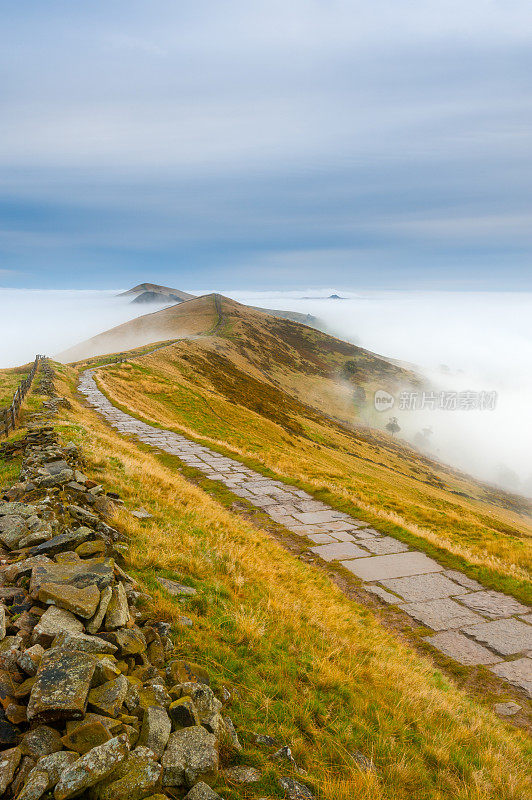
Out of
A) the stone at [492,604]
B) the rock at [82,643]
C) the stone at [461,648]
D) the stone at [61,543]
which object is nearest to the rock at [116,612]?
the rock at [82,643]

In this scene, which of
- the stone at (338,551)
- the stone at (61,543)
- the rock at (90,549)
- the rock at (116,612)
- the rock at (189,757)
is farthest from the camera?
the stone at (338,551)

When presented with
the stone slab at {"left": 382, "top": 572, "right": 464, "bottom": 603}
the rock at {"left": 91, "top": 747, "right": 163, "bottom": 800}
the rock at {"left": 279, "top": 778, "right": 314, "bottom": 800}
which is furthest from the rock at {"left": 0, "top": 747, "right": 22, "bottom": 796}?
the stone slab at {"left": 382, "top": 572, "right": 464, "bottom": 603}

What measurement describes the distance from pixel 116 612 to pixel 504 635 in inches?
294

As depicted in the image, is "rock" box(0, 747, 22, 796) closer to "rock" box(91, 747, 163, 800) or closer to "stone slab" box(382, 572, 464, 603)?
"rock" box(91, 747, 163, 800)

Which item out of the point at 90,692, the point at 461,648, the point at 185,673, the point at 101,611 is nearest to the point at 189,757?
the point at 90,692

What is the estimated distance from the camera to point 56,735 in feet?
10.3

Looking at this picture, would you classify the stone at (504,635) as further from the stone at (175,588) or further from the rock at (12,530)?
the rock at (12,530)

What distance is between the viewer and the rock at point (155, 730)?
3.40 metres

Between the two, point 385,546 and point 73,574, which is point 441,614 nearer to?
point 385,546

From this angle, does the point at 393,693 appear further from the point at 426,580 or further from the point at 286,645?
the point at 426,580

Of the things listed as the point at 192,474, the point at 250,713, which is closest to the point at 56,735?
the point at 250,713

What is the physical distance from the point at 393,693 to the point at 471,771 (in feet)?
4.03

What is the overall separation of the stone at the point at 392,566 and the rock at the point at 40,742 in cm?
819

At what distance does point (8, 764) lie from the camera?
9.41 feet
